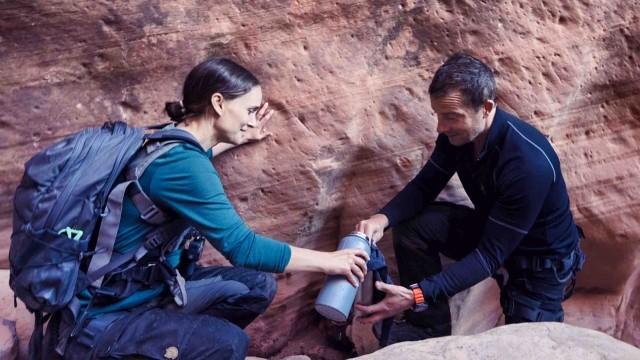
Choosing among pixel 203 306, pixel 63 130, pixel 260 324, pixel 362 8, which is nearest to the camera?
pixel 203 306

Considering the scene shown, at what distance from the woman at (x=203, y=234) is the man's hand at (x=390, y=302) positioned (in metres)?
0.22

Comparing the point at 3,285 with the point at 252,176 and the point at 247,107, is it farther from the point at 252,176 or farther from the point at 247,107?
the point at 247,107

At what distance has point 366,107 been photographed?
3318mm

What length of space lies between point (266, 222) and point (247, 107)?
109cm

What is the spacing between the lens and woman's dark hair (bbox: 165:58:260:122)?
2.32m

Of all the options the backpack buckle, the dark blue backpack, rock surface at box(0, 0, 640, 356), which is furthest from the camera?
rock surface at box(0, 0, 640, 356)

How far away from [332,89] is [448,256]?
0.99m

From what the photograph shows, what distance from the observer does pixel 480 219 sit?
3.04 metres

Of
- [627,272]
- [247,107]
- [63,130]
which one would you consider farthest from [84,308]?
[627,272]

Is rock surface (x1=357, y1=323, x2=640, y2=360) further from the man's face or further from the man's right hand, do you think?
the man's face

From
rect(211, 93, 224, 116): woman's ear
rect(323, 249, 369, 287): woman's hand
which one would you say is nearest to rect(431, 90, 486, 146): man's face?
rect(323, 249, 369, 287): woman's hand

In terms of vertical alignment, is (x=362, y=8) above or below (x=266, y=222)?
above

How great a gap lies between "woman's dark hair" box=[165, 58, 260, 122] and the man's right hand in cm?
87

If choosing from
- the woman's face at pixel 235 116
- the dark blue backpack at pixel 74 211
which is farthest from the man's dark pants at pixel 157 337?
the woman's face at pixel 235 116
